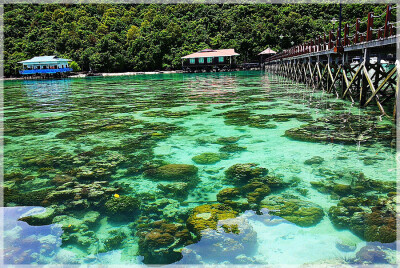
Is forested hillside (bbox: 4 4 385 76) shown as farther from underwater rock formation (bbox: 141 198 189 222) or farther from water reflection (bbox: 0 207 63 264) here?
water reflection (bbox: 0 207 63 264)

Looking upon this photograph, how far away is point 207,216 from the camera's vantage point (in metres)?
4.84

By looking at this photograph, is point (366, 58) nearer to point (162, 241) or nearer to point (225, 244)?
point (225, 244)

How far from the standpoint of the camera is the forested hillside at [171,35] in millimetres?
62750

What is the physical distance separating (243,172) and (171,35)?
64.5 m

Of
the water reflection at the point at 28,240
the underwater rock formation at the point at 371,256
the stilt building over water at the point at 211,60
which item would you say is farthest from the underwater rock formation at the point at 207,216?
the stilt building over water at the point at 211,60

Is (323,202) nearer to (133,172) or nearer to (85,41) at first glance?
(133,172)

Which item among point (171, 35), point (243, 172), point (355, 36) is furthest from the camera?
point (171, 35)

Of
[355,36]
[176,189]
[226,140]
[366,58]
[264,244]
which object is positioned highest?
[355,36]

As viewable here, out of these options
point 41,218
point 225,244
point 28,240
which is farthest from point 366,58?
point 28,240

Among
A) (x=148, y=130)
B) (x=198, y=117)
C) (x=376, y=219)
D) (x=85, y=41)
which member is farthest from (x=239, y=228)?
(x=85, y=41)

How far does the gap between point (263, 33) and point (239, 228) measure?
62843 mm

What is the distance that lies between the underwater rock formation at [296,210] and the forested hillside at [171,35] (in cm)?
5811

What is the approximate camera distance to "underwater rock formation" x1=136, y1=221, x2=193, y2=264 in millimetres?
3917

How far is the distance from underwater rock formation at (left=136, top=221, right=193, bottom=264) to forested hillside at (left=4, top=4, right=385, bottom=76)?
59.4 meters
